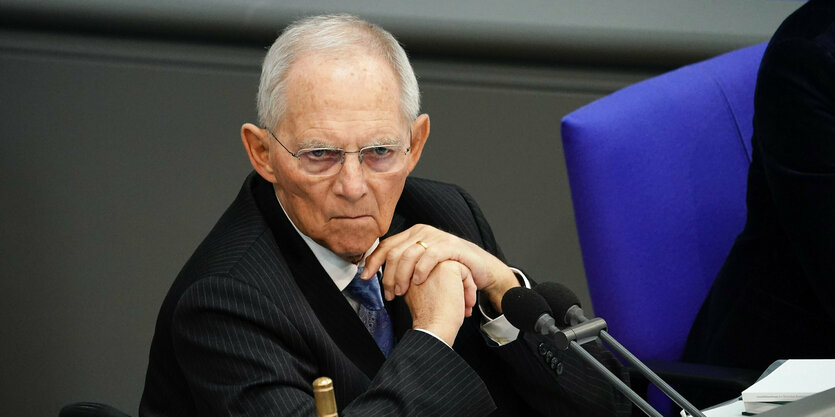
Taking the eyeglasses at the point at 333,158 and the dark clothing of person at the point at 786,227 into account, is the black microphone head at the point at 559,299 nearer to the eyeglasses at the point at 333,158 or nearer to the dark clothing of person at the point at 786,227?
the eyeglasses at the point at 333,158

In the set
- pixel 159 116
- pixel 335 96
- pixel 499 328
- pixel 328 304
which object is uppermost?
pixel 335 96

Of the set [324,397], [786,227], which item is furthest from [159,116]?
[324,397]

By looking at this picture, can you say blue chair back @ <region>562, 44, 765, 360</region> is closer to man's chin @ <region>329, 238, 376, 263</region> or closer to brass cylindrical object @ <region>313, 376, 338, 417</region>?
man's chin @ <region>329, 238, 376, 263</region>

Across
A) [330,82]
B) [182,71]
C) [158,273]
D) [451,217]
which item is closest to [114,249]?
[158,273]

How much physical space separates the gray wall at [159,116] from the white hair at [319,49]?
1096 millimetres

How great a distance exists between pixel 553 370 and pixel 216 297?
23.2 inches

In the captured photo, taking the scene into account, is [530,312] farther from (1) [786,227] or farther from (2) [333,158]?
(1) [786,227]

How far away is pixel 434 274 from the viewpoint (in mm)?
1769

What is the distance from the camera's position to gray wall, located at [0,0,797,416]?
2822 mm

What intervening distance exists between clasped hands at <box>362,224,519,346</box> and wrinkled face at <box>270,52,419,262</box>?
5cm

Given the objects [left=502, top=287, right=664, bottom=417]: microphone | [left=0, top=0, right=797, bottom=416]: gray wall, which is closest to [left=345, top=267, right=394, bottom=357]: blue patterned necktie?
[left=502, top=287, right=664, bottom=417]: microphone

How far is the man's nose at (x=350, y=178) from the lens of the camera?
1700 mm

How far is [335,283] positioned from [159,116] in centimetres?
126

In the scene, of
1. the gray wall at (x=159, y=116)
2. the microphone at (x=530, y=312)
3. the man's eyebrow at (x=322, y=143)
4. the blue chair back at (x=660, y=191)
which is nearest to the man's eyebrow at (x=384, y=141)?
the man's eyebrow at (x=322, y=143)
